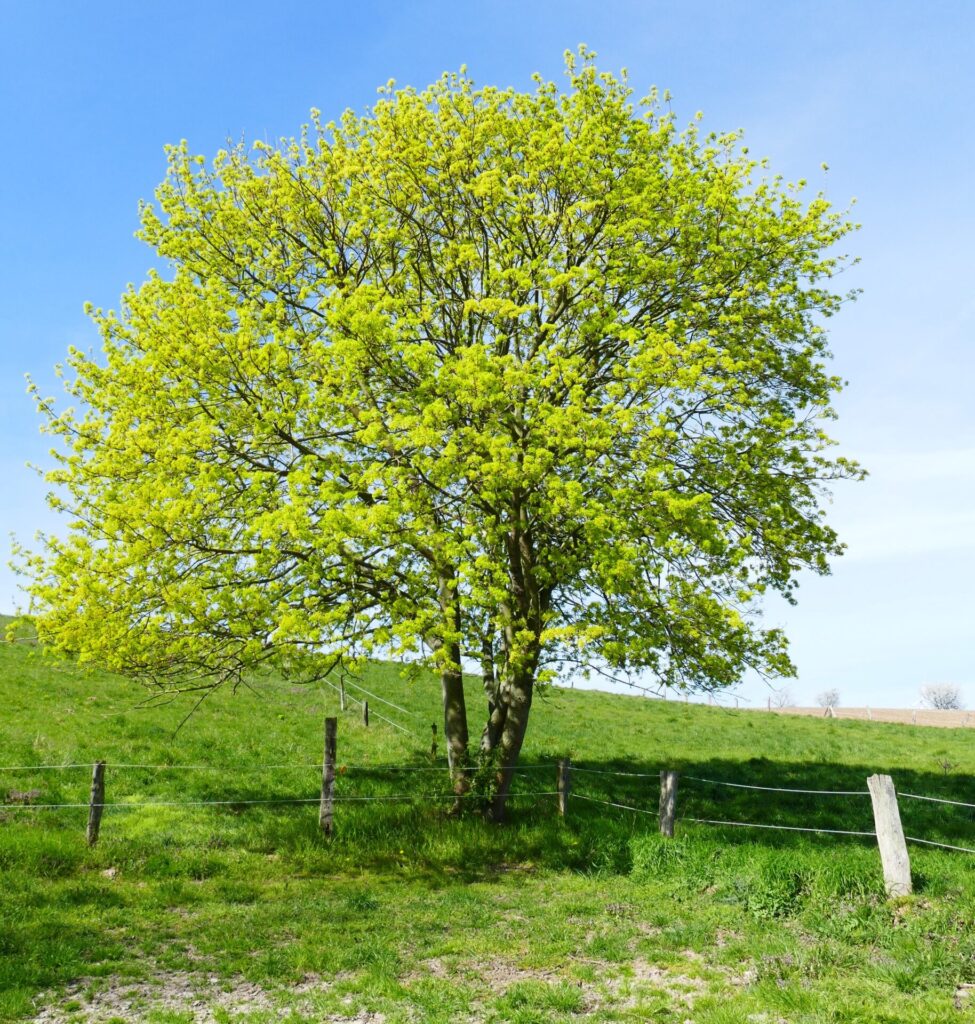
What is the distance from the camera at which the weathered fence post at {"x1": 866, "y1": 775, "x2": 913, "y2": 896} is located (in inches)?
476

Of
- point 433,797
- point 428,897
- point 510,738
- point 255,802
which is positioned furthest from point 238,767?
point 428,897

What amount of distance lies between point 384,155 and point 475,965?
52.7 feet

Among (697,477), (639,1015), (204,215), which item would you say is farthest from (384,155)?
(639,1015)

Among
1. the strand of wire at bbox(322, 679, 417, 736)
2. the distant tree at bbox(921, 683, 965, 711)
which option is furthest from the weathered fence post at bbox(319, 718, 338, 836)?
the distant tree at bbox(921, 683, 965, 711)

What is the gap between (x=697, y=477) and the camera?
55.7 feet

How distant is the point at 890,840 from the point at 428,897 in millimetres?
7324

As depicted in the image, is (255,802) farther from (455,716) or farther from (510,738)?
(510,738)

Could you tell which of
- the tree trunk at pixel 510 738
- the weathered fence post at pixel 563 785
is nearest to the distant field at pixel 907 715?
the weathered fence post at pixel 563 785

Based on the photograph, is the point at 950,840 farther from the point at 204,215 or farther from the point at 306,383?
the point at 204,215

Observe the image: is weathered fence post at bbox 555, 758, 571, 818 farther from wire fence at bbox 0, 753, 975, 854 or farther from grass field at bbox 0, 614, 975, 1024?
grass field at bbox 0, 614, 975, 1024

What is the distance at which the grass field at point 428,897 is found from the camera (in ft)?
30.1

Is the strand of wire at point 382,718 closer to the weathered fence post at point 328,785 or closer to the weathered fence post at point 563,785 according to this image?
the weathered fence post at point 328,785

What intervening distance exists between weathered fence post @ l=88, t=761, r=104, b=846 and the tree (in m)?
2.22

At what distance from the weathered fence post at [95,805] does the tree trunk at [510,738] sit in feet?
25.7
